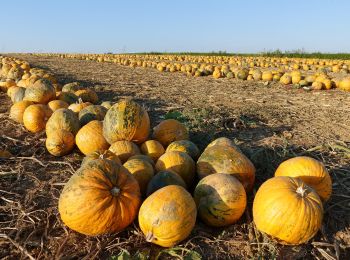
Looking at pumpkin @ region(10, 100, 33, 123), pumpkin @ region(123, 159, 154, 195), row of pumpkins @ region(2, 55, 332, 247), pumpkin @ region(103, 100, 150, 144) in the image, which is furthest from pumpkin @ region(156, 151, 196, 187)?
pumpkin @ region(10, 100, 33, 123)

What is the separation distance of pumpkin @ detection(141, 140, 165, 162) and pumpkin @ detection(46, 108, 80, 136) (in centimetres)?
126

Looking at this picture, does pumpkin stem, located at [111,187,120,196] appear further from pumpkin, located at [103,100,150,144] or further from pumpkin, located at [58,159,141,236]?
pumpkin, located at [103,100,150,144]

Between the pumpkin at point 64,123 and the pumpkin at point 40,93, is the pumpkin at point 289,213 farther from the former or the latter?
the pumpkin at point 40,93

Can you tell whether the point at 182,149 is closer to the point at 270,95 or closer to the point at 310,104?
the point at 310,104

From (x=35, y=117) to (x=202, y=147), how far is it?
9.18ft

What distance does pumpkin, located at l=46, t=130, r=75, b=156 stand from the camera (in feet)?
15.5

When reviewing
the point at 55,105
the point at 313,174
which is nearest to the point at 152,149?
the point at 313,174

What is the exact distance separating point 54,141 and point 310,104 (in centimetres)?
665

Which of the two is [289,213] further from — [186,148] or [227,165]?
[186,148]

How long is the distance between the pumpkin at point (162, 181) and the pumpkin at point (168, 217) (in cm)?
38

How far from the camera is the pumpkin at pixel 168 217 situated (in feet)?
8.98

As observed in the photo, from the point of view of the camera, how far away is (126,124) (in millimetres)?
4324

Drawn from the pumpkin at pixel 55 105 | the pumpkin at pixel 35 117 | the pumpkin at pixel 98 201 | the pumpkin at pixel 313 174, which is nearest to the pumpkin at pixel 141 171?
the pumpkin at pixel 98 201

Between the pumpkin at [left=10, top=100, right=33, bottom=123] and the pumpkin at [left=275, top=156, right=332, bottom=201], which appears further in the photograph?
the pumpkin at [left=10, top=100, right=33, bottom=123]
